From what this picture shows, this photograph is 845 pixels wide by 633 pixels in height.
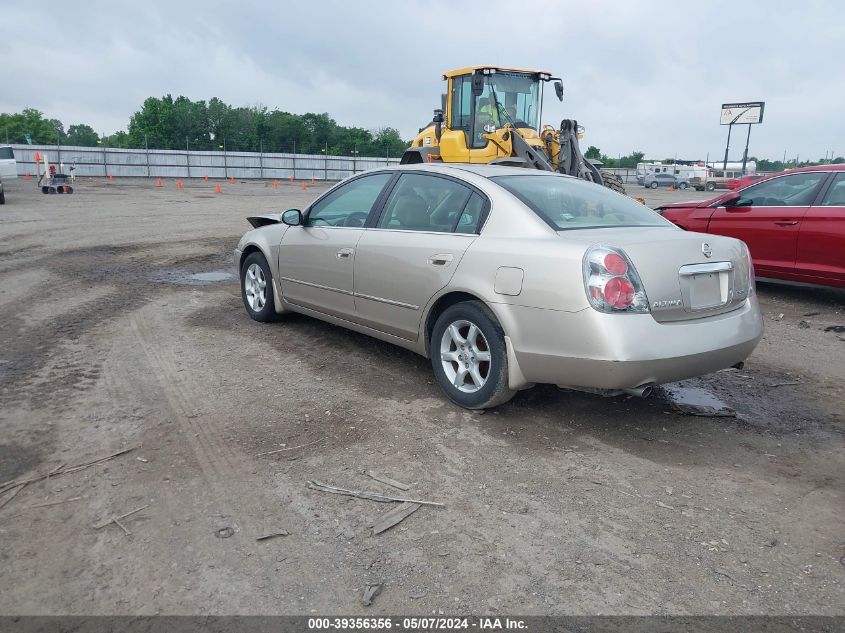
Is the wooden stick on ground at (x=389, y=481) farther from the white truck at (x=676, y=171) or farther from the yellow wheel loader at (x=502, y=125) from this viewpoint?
the white truck at (x=676, y=171)

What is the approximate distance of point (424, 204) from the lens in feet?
16.1

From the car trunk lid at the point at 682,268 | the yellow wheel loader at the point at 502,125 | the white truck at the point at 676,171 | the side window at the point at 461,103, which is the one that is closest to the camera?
the car trunk lid at the point at 682,268

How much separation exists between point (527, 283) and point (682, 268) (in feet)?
2.92

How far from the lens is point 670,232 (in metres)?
4.29

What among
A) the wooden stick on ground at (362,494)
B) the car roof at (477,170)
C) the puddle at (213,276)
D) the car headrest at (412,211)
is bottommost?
the wooden stick on ground at (362,494)

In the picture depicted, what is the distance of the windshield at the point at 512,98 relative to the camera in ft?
43.8

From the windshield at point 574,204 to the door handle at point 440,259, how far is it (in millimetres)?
608

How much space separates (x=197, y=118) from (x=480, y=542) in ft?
242

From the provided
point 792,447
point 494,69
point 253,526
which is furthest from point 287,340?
point 494,69

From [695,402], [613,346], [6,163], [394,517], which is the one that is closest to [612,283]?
[613,346]

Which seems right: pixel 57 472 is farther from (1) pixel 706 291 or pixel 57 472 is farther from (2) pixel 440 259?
(1) pixel 706 291

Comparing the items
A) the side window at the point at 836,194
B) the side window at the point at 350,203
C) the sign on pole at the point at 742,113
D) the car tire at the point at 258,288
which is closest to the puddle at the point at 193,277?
the car tire at the point at 258,288

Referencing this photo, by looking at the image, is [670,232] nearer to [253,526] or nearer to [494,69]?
[253,526]

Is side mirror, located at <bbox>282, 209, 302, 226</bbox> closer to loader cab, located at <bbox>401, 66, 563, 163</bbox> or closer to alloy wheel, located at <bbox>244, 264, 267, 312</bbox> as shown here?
alloy wheel, located at <bbox>244, 264, 267, 312</bbox>
